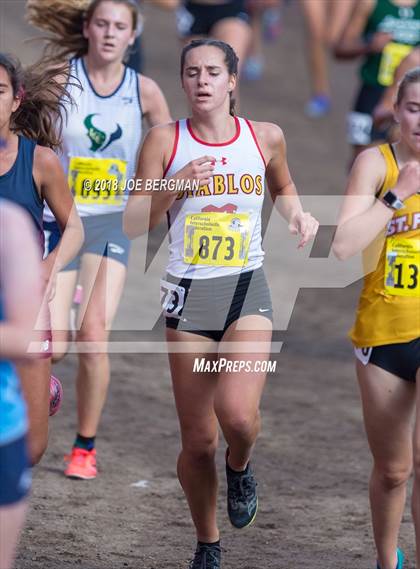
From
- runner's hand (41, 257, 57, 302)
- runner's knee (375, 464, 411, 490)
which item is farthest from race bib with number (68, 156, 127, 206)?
runner's knee (375, 464, 411, 490)

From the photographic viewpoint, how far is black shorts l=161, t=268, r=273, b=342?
4.82m

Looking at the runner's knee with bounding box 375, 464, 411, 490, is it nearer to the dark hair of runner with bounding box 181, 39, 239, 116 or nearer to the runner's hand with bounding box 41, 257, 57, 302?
the runner's hand with bounding box 41, 257, 57, 302

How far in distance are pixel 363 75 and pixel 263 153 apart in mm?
5189

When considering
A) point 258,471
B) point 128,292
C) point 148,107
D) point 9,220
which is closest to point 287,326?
point 128,292

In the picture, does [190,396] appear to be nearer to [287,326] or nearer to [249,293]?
[249,293]

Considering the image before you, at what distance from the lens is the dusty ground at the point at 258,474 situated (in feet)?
17.9

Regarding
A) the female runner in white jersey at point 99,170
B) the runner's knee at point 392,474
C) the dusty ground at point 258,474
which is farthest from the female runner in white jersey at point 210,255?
the female runner in white jersey at point 99,170

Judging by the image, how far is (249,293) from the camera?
16.1 feet

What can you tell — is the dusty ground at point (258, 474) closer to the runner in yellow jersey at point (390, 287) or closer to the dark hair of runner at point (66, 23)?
the runner in yellow jersey at point (390, 287)

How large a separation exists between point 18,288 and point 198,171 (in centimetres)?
167

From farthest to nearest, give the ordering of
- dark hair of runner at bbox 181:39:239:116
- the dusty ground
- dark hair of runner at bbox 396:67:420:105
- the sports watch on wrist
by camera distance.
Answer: the dusty ground → dark hair of runner at bbox 181:39:239:116 → dark hair of runner at bbox 396:67:420:105 → the sports watch on wrist

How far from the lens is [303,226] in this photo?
15.6 ft

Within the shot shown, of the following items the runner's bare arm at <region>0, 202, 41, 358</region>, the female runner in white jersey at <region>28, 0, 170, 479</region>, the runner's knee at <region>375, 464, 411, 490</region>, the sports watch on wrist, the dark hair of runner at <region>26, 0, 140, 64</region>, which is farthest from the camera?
the dark hair of runner at <region>26, 0, 140, 64</region>

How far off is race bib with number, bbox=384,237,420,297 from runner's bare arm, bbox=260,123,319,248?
0.32 metres
